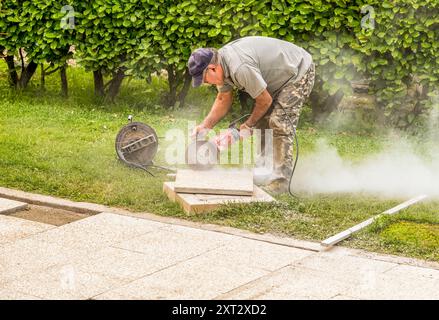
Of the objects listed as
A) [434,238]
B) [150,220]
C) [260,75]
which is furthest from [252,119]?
[434,238]

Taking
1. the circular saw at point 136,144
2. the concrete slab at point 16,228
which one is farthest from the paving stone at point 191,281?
the circular saw at point 136,144

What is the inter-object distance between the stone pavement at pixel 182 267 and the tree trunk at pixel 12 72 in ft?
17.9

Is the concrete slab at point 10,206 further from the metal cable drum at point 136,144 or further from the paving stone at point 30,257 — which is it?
the metal cable drum at point 136,144

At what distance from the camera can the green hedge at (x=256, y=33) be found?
978 centimetres

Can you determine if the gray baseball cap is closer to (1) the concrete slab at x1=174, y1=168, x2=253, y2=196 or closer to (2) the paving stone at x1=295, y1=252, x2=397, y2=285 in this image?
(1) the concrete slab at x1=174, y1=168, x2=253, y2=196

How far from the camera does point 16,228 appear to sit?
6574mm

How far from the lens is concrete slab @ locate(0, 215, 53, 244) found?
20.8 ft

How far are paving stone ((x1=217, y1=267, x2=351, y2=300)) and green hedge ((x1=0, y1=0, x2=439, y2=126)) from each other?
4.84 m

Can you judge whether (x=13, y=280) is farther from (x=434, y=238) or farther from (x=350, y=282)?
(x=434, y=238)

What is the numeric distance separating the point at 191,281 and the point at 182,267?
0.29 meters

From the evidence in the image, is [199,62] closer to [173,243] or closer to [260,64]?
[260,64]

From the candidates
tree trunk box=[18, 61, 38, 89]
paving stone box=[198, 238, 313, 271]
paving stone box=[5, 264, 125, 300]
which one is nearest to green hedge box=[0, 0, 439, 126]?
tree trunk box=[18, 61, 38, 89]

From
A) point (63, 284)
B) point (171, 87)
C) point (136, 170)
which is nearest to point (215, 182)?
point (136, 170)

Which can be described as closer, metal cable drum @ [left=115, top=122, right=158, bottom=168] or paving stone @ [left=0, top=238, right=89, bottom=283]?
paving stone @ [left=0, top=238, right=89, bottom=283]
